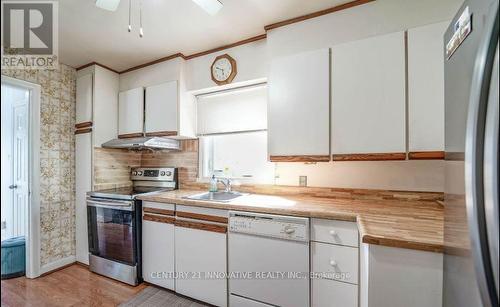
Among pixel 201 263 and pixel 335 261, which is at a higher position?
pixel 335 261

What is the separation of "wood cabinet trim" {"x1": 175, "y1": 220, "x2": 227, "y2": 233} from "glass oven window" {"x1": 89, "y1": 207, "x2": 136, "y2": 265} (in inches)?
22.4

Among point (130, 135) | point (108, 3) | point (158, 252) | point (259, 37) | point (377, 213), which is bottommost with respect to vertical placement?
point (158, 252)

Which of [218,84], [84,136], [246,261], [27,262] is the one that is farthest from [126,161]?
[246,261]

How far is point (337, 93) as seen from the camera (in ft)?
5.49

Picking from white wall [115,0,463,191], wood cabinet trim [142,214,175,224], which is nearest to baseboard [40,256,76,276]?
wood cabinet trim [142,214,175,224]

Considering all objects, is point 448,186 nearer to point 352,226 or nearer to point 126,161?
point 352,226

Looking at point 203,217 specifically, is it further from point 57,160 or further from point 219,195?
point 57,160

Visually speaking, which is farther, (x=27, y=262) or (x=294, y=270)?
(x=27, y=262)

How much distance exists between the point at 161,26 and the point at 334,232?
213 cm

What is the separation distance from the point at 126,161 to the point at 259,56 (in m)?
2.13

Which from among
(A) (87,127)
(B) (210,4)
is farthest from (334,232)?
(A) (87,127)

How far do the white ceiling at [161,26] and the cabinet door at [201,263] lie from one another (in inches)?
69.2

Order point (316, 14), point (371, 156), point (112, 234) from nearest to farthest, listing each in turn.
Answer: point (371, 156) → point (316, 14) → point (112, 234)

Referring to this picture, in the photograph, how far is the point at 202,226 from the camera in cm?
190
